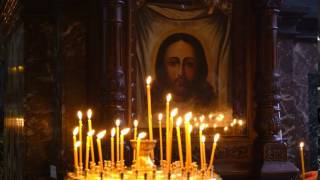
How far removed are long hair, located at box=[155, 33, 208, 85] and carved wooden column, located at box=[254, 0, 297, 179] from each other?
550 mm

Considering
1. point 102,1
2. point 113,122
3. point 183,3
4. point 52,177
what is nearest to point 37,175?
point 52,177

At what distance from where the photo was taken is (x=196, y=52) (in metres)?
5.89

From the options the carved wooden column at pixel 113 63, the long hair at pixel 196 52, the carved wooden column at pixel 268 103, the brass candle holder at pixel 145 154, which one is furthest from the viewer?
the long hair at pixel 196 52

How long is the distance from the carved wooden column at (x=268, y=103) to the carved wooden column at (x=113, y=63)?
1.34 meters

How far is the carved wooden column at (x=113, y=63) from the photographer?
5.23 m

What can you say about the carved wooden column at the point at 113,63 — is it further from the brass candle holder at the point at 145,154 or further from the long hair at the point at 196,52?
the brass candle holder at the point at 145,154

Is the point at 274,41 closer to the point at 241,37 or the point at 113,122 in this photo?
the point at 241,37

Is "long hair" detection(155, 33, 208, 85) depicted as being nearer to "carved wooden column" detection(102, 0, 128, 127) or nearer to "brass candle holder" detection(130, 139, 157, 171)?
"carved wooden column" detection(102, 0, 128, 127)

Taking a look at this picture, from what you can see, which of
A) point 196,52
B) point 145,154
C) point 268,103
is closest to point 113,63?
point 196,52

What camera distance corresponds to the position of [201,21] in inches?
232

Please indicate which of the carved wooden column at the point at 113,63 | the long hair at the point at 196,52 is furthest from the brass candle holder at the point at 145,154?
the long hair at the point at 196,52

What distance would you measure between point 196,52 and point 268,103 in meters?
0.90

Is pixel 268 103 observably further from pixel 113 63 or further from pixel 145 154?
pixel 145 154

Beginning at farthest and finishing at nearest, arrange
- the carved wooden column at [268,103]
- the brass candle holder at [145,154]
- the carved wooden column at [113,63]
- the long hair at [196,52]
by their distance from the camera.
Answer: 1. the long hair at [196,52]
2. the carved wooden column at [268,103]
3. the carved wooden column at [113,63]
4. the brass candle holder at [145,154]
